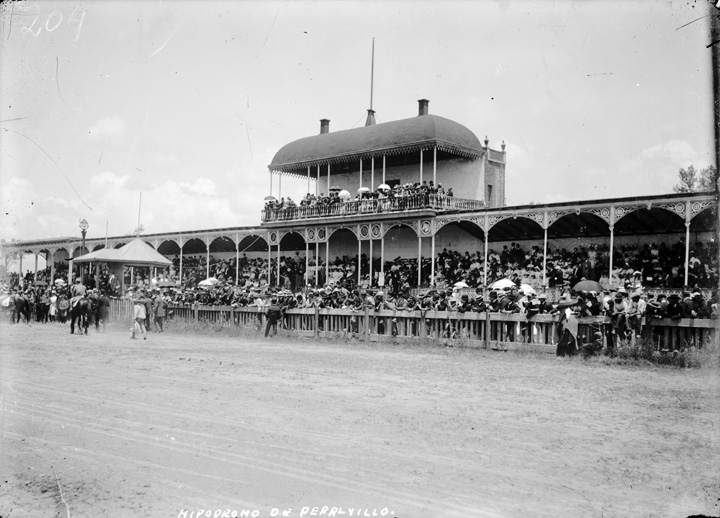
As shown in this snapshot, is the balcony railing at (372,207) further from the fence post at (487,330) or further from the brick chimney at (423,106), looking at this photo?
the fence post at (487,330)

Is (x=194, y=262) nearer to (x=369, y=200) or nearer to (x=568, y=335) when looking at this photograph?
(x=369, y=200)

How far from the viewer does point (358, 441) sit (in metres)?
Result: 8.15

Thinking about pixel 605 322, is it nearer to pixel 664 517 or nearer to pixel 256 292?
pixel 664 517

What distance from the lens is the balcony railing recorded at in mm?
33281

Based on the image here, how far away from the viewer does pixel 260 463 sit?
7.13 m

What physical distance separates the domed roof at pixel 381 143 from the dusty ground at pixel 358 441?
21.7 m

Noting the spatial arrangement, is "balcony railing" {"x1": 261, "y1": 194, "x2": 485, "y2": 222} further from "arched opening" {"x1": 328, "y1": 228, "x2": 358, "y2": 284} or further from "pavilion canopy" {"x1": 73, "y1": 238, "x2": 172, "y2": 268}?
"pavilion canopy" {"x1": 73, "y1": 238, "x2": 172, "y2": 268}

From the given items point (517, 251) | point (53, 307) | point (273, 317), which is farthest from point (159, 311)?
point (517, 251)

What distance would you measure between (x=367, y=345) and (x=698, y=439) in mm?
13478

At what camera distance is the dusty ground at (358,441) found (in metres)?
6.18

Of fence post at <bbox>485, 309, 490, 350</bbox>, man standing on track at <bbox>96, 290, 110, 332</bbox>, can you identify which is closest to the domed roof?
man standing on track at <bbox>96, 290, 110, 332</bbox>

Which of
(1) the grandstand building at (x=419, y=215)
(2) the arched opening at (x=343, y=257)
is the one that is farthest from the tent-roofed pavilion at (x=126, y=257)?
(2) the arched opening at (x=343, y=257)

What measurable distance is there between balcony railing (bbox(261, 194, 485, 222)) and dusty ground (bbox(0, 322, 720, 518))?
18.9 metres

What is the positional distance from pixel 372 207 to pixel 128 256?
12249mm
